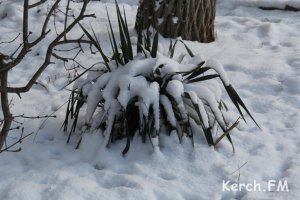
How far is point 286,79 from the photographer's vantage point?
12.8ft

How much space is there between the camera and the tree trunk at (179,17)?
4492mm

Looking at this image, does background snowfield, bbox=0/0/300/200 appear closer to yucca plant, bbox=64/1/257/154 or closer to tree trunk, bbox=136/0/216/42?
yucca plant, bbox=64/1/257/154

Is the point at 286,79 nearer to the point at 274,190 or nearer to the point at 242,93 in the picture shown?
the point at 242,93

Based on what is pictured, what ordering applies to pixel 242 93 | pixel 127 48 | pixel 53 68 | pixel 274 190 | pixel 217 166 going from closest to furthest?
1. pixel 274 190
2. pixel 217 166
3. pixel 127 48
4. pixel 242 93
5. pixel 53 68

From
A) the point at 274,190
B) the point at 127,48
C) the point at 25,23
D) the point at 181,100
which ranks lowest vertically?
the point at 274,190

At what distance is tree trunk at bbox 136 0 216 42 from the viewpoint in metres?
4.49

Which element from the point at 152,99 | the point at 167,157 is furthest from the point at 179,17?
the point at 167,157

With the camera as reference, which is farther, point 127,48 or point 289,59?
point 289,59

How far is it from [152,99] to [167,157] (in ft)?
1.20

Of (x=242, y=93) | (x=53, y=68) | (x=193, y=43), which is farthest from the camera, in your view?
(x=193, y=43)

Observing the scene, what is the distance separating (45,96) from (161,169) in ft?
4.58

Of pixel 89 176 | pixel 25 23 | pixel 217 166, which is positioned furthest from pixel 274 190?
pixel 25 23

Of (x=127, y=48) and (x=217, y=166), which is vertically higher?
(x=127, y=48)

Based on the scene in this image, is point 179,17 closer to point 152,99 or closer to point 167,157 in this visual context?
point 152,99
